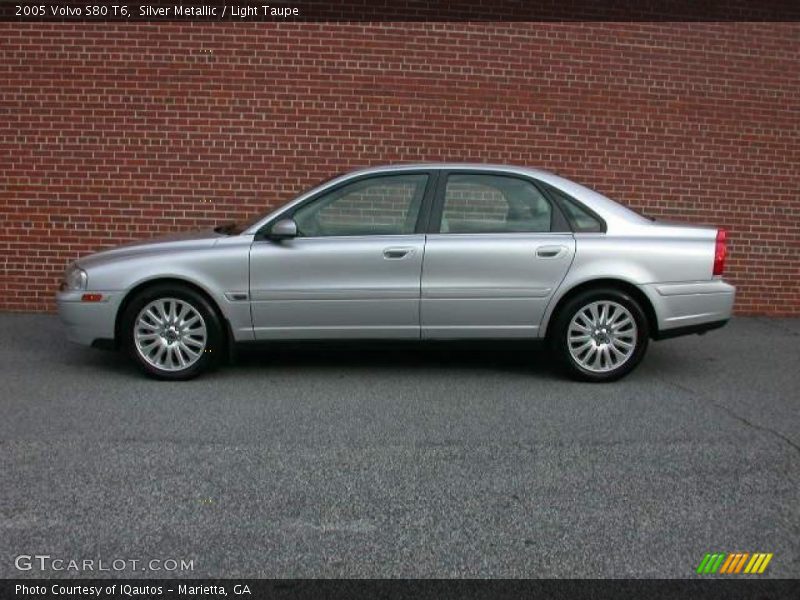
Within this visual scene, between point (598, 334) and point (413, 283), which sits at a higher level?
point (413, 283)

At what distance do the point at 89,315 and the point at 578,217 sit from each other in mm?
3560

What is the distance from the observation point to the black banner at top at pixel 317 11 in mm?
8641

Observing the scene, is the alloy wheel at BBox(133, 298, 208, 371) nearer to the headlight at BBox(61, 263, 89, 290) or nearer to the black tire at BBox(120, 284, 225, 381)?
the black tire at BBox(120, 284, 225, 381)

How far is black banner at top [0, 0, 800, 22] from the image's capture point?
8.64 meters

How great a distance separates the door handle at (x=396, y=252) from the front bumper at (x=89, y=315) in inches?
75.2

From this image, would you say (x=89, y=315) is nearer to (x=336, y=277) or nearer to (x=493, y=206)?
(x=336, y=277)

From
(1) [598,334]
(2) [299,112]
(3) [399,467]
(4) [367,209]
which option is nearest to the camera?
(3) [399,467]

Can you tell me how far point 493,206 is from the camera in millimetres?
6246

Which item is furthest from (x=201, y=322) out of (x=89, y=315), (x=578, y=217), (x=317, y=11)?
(x=317, y=11)

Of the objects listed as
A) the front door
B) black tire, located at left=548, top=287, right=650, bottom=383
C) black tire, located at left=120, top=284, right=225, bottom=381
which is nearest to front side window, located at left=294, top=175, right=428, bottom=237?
the front door

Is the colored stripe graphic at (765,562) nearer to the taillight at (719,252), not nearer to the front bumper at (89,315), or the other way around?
the taillight at (719,252)

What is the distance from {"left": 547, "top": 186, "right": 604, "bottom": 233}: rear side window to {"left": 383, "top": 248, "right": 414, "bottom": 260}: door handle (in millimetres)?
1167

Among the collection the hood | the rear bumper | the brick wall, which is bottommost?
the rear bumper
